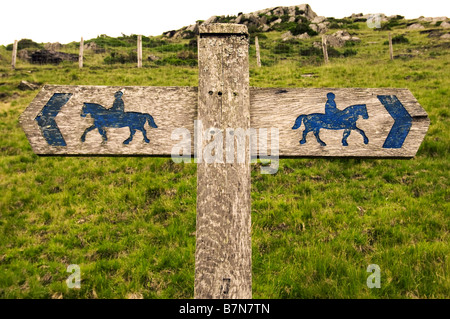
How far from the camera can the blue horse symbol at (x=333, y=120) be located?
157cm

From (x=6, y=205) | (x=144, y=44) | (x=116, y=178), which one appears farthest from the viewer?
(x=144, y=44)

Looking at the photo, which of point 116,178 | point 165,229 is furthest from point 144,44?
point 165,229

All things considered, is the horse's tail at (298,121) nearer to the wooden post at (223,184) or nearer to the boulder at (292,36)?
the wooden post at (223,184)

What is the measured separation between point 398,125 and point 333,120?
0.35 meters

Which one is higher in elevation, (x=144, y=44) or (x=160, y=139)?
(x=144, y=44)

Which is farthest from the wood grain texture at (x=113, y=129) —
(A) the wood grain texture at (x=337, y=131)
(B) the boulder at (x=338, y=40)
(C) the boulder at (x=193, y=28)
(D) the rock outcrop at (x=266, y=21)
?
(C) the boulder at (x=193, y=28)

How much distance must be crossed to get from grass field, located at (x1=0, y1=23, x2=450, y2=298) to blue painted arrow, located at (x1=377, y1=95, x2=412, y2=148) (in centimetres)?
167

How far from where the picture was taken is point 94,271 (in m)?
3.18

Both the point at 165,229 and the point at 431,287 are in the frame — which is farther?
the point at 165,229

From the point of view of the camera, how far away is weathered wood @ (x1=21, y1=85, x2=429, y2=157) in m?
1.56

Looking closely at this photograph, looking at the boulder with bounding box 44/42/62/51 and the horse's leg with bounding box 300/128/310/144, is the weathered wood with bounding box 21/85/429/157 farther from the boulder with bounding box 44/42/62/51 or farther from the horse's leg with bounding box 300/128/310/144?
the boulder with bounding box 44/42/62/51

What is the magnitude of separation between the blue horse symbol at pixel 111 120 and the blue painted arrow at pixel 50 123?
13 centimetres

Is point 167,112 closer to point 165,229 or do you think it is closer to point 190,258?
point 190,258
